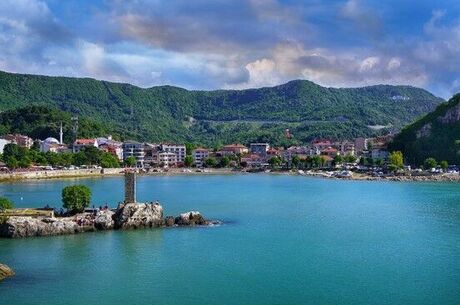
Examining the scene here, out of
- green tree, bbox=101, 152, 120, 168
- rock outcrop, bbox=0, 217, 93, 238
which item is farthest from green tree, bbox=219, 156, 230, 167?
rock outcrop, bbox=0, 217, 93, 238

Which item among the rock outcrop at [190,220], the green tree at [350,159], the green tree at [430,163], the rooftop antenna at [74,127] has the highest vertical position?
the rooftop antenna at [74,127]

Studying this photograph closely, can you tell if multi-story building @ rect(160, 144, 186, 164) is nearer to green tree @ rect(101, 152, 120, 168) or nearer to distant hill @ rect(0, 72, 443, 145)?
green tree @ rect(101, 152, 120, 168)

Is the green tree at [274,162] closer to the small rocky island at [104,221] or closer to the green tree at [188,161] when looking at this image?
the green tree at [188,161]

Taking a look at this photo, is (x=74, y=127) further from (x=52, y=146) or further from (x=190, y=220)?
(x=190, y=220)

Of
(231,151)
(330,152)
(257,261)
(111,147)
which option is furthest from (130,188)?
(330,152)

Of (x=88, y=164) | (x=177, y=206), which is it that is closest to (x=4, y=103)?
(x=88, y=164)

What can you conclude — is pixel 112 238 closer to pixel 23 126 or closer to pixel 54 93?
pixel 23 126

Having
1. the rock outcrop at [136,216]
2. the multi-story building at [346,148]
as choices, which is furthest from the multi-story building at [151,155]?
the rock outcrop at [136,216]
